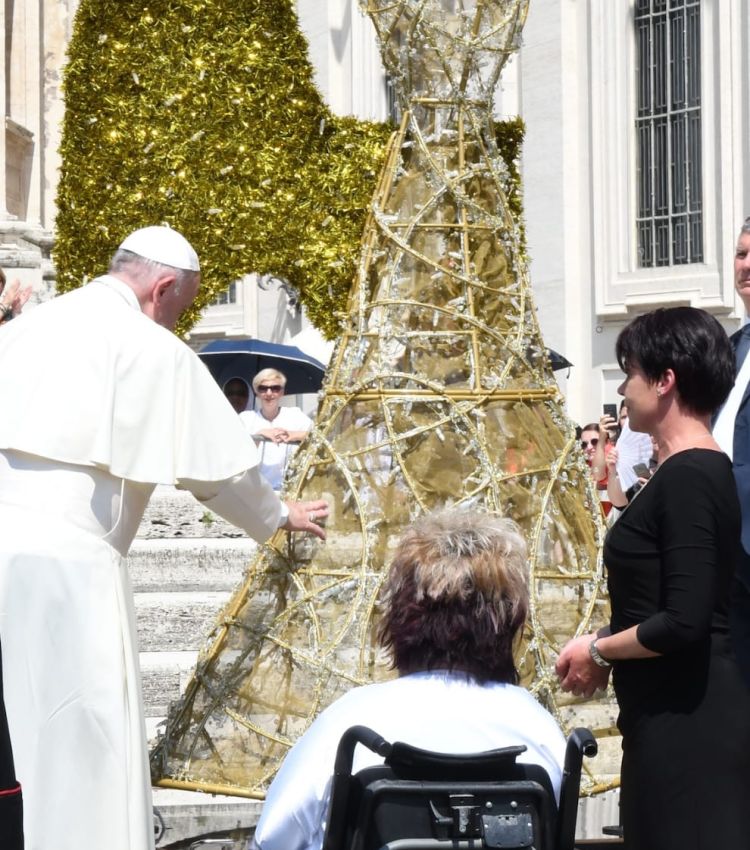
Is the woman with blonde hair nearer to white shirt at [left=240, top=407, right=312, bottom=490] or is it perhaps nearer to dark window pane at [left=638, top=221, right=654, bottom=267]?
white shirt at [left=240, top=407, right=312, bottom=490]

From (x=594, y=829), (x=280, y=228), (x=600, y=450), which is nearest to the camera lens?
(x=594, y=829)

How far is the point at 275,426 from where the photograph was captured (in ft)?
26.2

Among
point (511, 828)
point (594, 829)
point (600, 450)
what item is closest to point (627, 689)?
point (511, 828)

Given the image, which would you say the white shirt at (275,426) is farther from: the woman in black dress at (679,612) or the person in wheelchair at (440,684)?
the person in wheelchair at (440,684)

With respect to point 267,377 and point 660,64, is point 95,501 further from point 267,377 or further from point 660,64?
point 660,64

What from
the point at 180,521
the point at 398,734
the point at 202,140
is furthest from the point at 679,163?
the point at 398,734

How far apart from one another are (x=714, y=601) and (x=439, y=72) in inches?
75.5

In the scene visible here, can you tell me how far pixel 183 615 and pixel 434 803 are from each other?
4.02 m

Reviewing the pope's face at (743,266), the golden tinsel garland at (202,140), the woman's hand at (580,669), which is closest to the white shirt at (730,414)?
the pope's face at (743,266)

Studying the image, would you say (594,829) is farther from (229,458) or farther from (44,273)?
(44,273)

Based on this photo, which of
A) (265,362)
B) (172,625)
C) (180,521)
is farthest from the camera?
(265,362)

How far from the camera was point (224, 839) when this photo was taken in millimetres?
4148

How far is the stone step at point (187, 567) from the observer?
679 cm

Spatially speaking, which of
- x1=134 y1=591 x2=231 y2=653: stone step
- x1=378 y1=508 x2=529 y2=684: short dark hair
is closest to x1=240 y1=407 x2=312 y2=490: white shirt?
x1=134 y1=591 x2=231 y2=653: stone step
